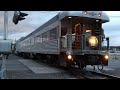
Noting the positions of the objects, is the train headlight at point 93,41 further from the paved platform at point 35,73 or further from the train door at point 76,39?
the paved platform at point 35,73

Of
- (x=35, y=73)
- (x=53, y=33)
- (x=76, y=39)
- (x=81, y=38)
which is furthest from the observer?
(x=53, y=33)

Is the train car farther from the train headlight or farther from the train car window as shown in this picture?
the train car window

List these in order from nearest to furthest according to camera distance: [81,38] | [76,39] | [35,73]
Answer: [35,73] → [81,38] → [76,39]

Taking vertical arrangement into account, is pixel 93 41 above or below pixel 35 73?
above

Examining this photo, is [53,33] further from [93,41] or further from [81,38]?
[93,41]

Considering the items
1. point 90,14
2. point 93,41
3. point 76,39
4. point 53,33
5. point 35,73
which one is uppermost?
point 90,14

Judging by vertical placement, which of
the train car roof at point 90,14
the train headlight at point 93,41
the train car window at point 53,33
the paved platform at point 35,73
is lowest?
the paved platform at point 35,73

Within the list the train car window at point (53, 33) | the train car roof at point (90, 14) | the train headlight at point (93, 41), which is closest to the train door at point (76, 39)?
the train headlight at point (93, 41)

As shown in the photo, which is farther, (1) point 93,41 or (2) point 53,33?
(2) point 53,33

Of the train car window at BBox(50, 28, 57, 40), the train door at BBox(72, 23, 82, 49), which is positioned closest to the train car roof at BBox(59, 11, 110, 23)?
the train door at BBox(72, 23, 82, 49)

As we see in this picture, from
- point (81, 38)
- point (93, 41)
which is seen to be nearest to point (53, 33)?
point (81, 38)
